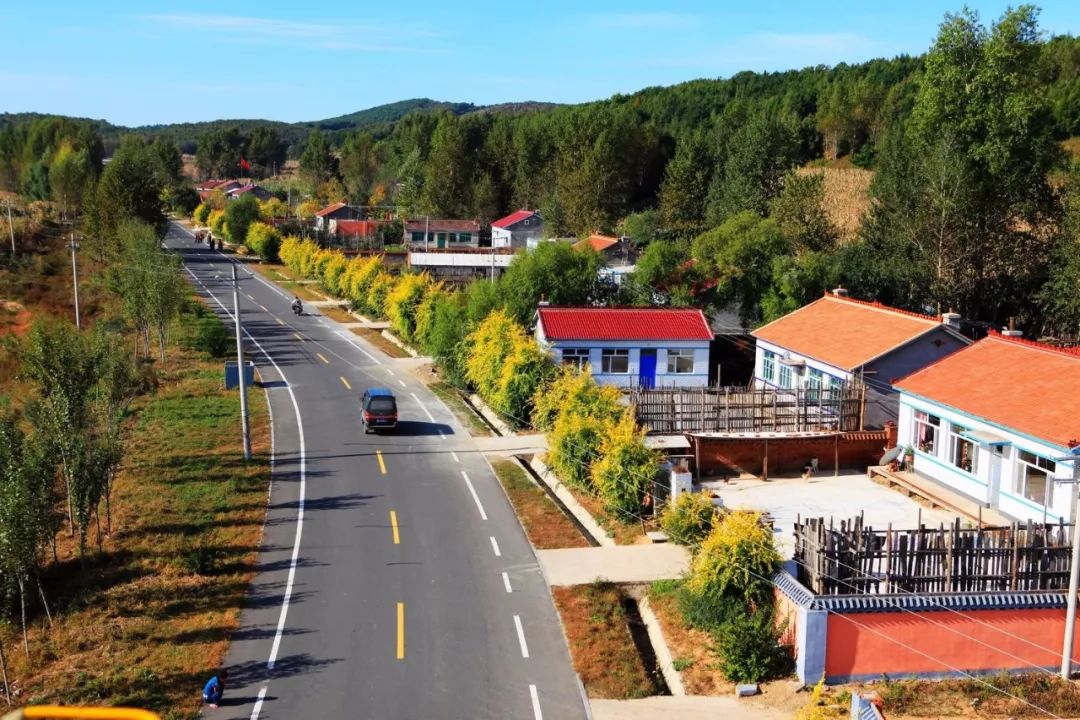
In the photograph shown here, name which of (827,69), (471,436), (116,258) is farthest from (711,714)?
(827,69)

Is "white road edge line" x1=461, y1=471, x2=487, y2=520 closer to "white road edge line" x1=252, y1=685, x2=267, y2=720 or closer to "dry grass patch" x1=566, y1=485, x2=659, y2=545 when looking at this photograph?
"dry grass patch" x1=566, y1=485, x2=659, y2=545

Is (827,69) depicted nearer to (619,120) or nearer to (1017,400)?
(619,120)

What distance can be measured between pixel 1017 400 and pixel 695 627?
12890 mm

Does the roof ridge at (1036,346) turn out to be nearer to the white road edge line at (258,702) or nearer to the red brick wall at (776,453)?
the red brick wall at (776,453)

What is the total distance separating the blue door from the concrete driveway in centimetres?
1095

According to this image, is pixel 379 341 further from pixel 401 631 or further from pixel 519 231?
pixel 401 631

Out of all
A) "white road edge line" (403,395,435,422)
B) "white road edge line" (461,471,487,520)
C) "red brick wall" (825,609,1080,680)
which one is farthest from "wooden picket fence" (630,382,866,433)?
"red brick wall" (825,609,1080,680)

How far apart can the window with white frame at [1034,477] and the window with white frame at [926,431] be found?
3.55 m

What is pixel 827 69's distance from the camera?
16338cm

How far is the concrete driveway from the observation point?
25297 millimetres

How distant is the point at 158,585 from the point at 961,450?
22092mm

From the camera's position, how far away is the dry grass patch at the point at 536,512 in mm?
24531

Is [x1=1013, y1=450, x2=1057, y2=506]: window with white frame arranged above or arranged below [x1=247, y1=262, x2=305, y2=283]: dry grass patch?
below

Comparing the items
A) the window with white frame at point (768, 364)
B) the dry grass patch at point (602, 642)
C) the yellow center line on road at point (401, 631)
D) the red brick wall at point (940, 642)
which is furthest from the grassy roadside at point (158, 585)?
the window with white frame at point (768, 364)
